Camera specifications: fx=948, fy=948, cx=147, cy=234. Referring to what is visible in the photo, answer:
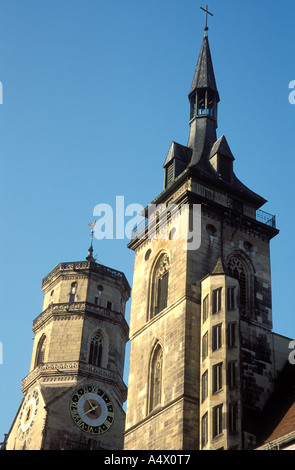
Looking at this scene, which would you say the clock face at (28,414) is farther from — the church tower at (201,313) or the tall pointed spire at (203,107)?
the tall pointed spire at (203,107)

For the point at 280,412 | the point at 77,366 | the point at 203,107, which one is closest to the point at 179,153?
the point at 203,107

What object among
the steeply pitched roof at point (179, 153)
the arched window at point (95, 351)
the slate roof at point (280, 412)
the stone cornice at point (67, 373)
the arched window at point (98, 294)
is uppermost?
the arched window at point (98, 294)

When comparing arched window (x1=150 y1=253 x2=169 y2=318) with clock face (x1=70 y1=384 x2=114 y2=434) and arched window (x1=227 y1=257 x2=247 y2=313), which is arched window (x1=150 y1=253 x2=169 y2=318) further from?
clock face (x1=70 y1=384 x2=114 y2=434)

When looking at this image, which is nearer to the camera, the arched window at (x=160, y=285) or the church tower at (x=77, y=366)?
the arched window at (x=160, y=285)

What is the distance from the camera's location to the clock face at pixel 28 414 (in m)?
60.1

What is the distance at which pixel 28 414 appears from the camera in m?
60.9

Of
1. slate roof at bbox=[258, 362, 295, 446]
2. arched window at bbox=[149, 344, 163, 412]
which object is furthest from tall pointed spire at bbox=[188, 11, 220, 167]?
slate roof at bbox=[258, 362, 295, 446]

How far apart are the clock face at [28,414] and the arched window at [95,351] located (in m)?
4.21

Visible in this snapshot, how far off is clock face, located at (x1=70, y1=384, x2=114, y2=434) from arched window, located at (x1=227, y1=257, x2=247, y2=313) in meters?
19.3

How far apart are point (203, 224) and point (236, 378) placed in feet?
29.9

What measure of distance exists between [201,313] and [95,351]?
22579 mm

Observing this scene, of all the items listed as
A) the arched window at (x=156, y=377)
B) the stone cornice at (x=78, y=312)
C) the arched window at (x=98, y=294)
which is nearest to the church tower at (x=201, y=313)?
the arched window at (x=156, y=377)

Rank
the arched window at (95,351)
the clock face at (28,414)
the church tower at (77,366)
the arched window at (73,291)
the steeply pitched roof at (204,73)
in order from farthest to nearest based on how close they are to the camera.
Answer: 1. the arched window at (73,291)
2. the arched window at (95,351)
3. the clock face at (28,414)
4. the church tower at (77,366)
5. the steeply pitched roof at (204,73)
